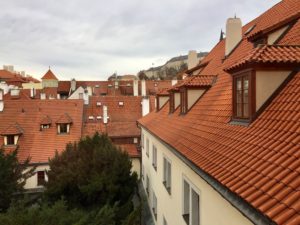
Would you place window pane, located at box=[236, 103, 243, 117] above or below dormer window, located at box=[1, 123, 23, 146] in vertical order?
above

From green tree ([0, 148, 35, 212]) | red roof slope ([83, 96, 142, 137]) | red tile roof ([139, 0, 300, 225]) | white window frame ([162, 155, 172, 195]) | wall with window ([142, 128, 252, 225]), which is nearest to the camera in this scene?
red tile roof ([139, 0, 300, 225])

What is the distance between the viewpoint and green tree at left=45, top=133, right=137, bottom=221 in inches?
588

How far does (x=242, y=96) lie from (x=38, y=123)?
865 inches

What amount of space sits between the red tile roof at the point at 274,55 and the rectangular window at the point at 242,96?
316 millimetres

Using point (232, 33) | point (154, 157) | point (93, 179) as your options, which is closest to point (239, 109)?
point (232, 33)

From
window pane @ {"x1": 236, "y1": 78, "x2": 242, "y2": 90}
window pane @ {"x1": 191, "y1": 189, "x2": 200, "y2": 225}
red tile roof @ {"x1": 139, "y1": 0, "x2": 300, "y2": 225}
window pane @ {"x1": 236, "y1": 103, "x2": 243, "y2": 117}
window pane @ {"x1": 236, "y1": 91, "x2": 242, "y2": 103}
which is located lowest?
window pane @ {"x1": 191, "y1": 189, "x2": 200, "y2": 225}

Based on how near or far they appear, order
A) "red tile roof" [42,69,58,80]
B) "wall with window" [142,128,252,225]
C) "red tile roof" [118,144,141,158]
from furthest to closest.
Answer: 1. "red tile roof" [42,69,58,80]
2. "red tile roof" [118,144,141,158]
3. "wall with window" [142,128,252,225]

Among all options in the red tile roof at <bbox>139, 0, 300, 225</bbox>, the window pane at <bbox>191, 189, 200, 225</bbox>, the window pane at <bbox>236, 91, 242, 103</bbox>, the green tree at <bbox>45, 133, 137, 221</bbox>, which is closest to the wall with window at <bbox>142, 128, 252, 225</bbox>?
the window pane at <bbox>191, 189, 200, 225</bbox>

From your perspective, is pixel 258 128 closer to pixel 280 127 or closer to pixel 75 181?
pixel 280 127

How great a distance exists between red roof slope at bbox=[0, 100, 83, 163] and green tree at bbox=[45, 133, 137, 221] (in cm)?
726

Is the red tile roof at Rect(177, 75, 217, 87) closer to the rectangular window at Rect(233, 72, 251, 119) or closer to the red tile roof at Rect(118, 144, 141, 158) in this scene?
the rectangular window at Rect(233, 72, 251, 119)

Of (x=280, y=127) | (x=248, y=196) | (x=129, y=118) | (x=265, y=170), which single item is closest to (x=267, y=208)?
(x=248, y=196)

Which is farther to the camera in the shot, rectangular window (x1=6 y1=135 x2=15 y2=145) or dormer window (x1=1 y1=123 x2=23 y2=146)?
rectangular window (x1=6 y1=135 x2=15 y2=145)

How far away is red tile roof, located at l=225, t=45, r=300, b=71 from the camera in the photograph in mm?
5777
